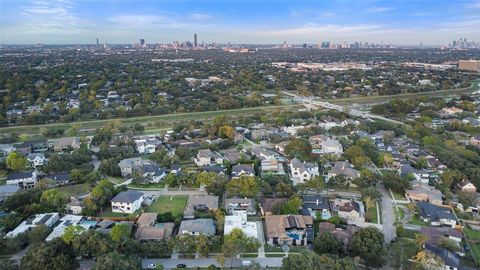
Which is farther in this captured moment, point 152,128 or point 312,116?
point 312,116

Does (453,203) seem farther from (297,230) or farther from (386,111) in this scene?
(386,111)

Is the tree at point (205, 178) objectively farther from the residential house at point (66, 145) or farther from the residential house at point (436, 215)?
the residential house at point (66, 145)

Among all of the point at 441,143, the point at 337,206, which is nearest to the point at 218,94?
the point at 441,143

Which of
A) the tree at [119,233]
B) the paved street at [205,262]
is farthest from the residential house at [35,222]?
the paved street at [205,262]

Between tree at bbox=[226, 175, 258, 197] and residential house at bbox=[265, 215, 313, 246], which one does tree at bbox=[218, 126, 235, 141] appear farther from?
residential house at bbox=[265, 215, 313, 246]

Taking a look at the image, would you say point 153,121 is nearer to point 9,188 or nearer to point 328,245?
point 9,188
